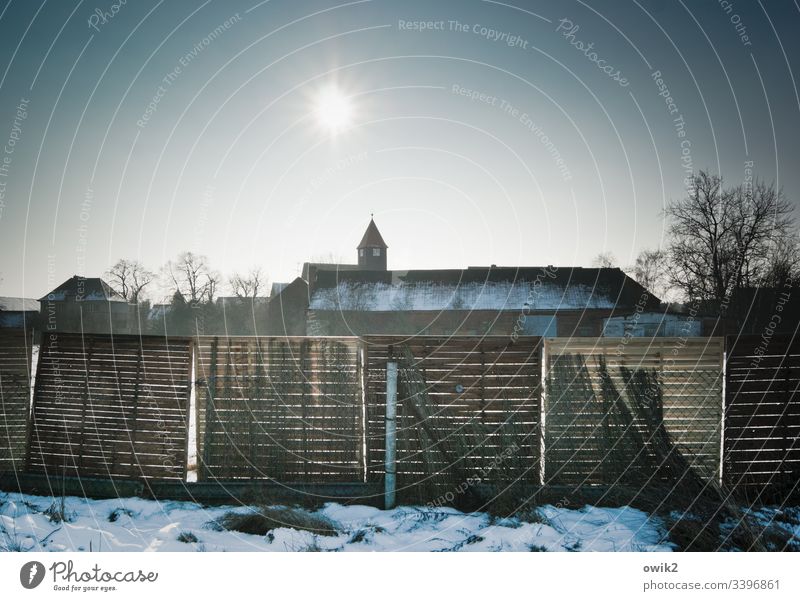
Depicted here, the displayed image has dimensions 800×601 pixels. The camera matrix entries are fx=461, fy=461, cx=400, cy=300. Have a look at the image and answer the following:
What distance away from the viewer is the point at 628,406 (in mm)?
5637

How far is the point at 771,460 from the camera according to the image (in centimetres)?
545

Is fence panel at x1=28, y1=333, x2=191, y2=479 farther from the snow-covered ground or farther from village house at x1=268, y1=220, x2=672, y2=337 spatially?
village house at x1=268, y1=220, x2=672, y2=337

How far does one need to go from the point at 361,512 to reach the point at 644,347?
391cm

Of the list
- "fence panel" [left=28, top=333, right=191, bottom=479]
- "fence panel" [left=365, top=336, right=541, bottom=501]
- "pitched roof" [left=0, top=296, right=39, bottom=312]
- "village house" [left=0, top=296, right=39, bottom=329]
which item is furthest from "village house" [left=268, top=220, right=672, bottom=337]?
"fence panel" [left=365, top=336, right=541, bottom=501]

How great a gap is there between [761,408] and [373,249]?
45.7 m

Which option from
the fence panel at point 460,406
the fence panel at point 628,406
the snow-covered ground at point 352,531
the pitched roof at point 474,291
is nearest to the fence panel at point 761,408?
the fence panel at point 628,406

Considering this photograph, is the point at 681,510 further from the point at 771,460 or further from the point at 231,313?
the point at 231,313

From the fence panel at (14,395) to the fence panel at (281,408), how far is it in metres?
2.43

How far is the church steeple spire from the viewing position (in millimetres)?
49969

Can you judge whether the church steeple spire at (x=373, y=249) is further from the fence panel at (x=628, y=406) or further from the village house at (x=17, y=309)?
the fence panel at (x=628, y=406)

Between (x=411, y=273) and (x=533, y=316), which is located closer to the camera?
(x=533, y=316)

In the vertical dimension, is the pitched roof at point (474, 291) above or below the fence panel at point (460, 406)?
above

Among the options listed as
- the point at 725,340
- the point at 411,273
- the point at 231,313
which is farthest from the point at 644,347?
the point at 411,273
